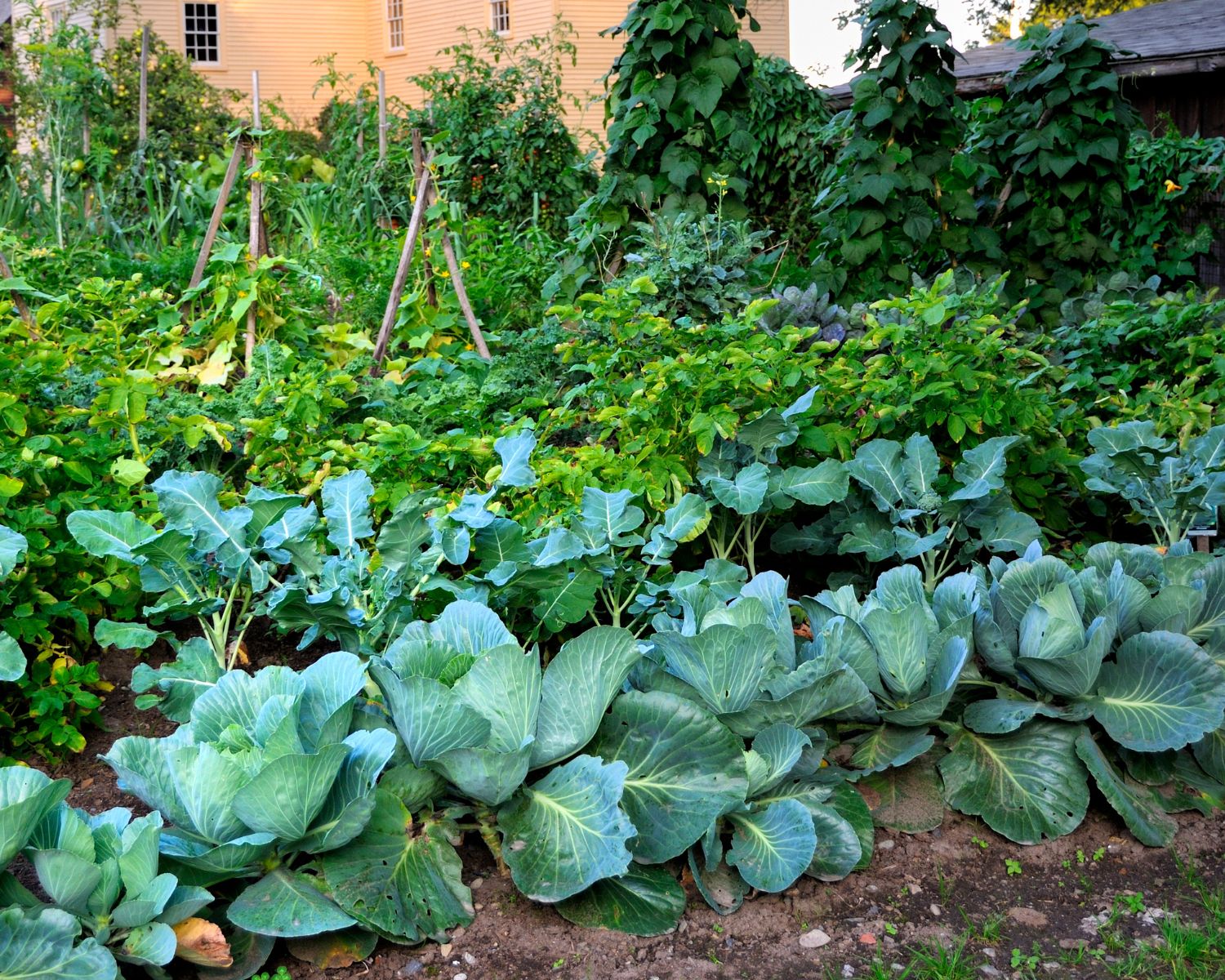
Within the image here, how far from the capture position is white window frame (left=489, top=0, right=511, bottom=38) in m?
18.8

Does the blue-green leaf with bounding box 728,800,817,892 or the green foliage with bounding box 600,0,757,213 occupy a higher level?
the green foliage with bounding box 600,0,757,213

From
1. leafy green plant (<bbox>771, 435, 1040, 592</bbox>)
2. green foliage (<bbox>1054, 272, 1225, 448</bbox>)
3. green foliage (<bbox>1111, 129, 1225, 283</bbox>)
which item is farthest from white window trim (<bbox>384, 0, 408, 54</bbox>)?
leafy green plant (<bbox>771, 435, 1040, 592</bbox>)

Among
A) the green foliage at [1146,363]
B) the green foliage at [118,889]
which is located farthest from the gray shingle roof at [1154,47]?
the green foliage at [118,889]

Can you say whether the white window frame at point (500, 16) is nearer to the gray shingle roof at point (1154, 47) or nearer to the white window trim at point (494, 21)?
the white window trim at point (494, 21)

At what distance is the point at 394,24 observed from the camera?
66.3 feet

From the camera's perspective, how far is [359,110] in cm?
1155

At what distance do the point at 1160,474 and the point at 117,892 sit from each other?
2.99 metres

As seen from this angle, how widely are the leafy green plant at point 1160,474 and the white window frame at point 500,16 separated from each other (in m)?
17.5

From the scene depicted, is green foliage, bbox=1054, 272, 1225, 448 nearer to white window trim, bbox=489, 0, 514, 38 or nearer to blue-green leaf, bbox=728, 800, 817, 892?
blue-green leaf, bbox=728, 800, 817, 892

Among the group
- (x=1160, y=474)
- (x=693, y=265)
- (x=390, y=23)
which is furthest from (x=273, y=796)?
(x=390, y=23)

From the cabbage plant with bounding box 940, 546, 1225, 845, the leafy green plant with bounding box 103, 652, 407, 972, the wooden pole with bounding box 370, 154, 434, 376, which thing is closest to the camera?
the leafy green plant with bounding box 103, 652, 407, 972

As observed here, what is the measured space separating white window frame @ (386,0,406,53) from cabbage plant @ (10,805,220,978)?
67.2ft

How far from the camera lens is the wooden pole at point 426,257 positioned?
478 centimetres

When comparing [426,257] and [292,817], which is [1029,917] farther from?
[426,257]
